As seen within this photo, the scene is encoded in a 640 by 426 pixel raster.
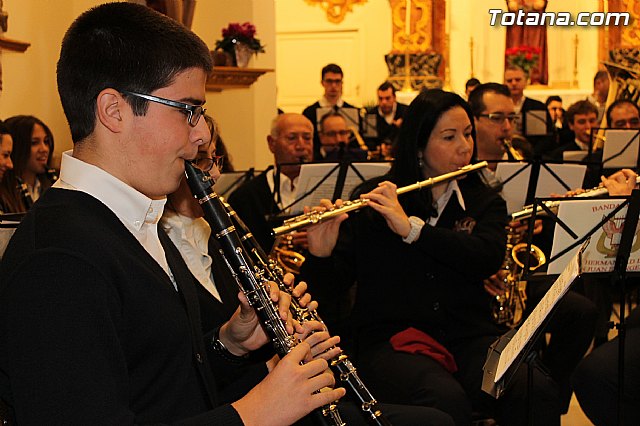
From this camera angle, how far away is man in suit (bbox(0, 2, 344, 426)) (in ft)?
4.54

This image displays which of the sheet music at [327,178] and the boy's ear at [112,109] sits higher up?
the boy's ear at [112,109]

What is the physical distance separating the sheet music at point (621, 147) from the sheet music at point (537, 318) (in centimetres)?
397

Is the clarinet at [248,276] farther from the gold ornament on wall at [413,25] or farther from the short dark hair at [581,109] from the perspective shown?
the gold ornament on wall at [413,25]

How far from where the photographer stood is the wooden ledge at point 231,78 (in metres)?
6.69

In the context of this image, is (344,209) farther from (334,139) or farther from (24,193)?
(334,139)

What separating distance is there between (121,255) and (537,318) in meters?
1.02

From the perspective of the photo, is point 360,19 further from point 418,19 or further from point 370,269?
point 370,269

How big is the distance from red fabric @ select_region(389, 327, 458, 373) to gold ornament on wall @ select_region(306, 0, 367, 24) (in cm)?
1119

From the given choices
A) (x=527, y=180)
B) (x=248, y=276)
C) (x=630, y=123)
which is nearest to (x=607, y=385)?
(x=527, y=180)

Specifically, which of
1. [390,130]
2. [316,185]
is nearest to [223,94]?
[390,130]

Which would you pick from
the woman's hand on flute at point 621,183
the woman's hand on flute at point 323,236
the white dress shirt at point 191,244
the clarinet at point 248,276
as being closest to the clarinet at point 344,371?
the clarinet at point 248,276

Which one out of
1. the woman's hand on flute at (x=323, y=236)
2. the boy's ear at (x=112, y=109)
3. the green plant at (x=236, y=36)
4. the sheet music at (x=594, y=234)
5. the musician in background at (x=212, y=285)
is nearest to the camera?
the boy's ear at (x=112, y=109)

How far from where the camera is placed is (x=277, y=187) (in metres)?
4.48

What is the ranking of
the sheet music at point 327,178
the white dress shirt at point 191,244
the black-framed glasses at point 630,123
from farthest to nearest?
1. the black-framed glasses at point 630,123
2. the sheet music at point 327,178
3. the white dress shirt at point 191,244
